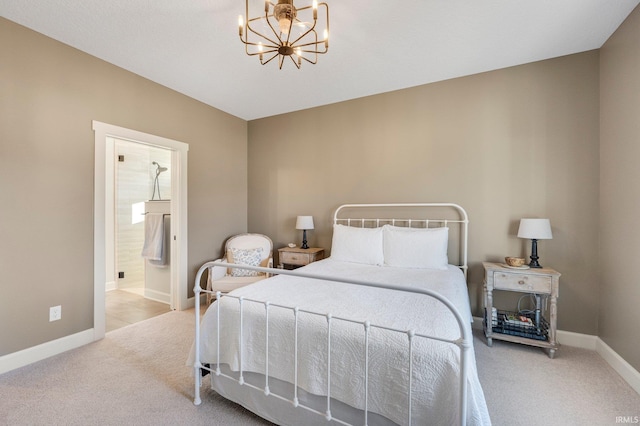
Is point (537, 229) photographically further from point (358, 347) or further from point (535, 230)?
point (358, 347)

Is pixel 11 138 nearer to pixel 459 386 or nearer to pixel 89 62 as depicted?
pixel 89 62

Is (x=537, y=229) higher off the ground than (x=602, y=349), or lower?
higher

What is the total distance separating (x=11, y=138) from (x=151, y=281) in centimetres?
250

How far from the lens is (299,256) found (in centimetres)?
363

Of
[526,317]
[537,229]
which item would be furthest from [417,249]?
[526,317]

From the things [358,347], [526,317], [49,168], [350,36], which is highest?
[350,36]

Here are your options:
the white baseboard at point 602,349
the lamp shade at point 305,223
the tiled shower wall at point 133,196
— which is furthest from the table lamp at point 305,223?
the tiled shower wall at point 133,196

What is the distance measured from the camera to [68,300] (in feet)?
8.20

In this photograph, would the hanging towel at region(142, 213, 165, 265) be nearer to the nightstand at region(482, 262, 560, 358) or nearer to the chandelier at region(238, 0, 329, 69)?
the chandelier at region(238, 0, 329, 69)

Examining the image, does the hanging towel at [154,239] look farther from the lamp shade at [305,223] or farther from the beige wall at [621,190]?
the beige wall at [621,190]

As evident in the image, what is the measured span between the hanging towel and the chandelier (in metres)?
2.71

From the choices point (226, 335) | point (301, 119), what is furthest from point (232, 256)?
point (301, 119)

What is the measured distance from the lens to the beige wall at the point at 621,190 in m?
2.01

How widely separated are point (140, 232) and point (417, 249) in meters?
4.64
